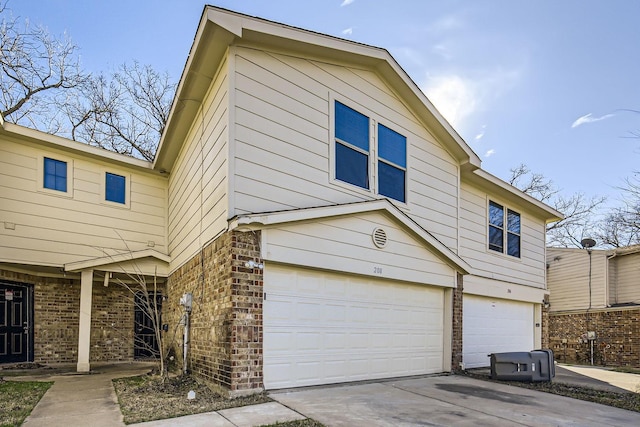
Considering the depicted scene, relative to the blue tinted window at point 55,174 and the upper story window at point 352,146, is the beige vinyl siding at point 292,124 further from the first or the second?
the blue tinted window at point 55,174

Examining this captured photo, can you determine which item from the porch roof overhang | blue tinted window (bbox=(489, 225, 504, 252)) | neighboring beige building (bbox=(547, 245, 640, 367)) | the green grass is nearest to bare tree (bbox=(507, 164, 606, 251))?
neighboring beige building (bbox=(547, 245, 640, 367))

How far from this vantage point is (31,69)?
1741 centimetres

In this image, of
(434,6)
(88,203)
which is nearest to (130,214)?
(88,203)

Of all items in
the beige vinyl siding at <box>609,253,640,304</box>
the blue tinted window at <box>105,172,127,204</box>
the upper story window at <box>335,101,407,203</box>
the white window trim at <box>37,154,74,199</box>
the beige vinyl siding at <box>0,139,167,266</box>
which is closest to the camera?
the upper story window at <box>335,101,407,203</box>

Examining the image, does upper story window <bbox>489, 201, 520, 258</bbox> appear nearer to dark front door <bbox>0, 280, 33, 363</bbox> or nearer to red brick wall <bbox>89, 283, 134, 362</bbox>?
red brick wall <bbox>89, 283, 134, 362</bbox>

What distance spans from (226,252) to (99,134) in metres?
16.7

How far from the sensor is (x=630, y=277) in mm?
16578

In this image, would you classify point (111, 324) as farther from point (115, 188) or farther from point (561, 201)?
point (561, 201)

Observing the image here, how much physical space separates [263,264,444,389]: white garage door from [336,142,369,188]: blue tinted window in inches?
74.3

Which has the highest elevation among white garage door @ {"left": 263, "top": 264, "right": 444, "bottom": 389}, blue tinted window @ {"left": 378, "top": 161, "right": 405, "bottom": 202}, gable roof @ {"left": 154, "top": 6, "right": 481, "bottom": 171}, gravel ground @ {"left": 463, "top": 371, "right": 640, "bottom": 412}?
gable roof @ {"left": 154, "top": 6, "right": 481, "bottom": 171}

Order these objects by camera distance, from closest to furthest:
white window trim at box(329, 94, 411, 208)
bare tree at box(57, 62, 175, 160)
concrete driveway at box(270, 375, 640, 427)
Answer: concrete driveway at box(270, 375, 640, 427), white window trim at box(329, 94, 411, 208), bare tree at box(57, 62, 175, 160)

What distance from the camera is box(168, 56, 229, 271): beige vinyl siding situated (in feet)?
22.2

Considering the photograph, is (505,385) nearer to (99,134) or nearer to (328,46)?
(328,46)

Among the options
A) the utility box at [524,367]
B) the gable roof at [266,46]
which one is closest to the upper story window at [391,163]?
the gable roof at [266,46]
